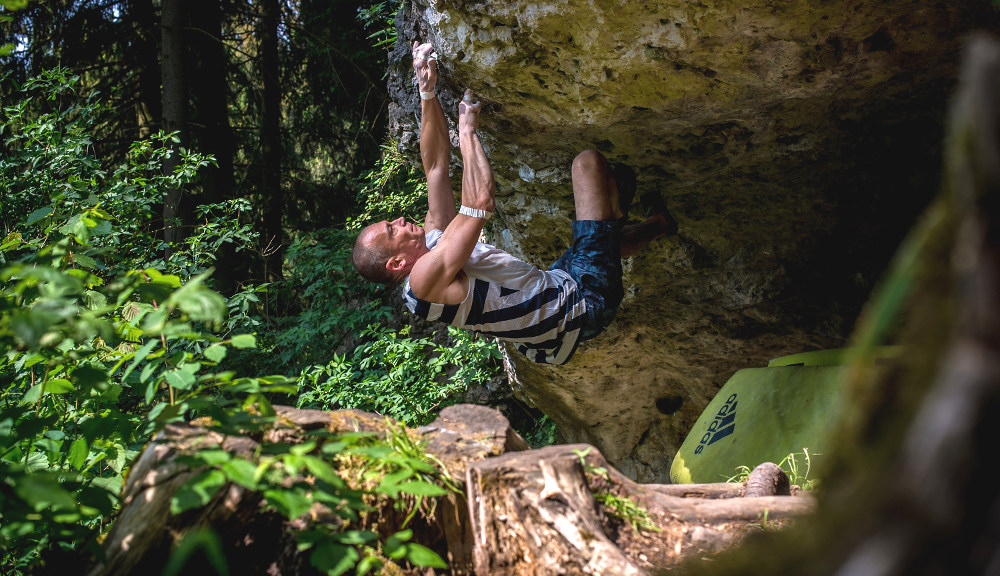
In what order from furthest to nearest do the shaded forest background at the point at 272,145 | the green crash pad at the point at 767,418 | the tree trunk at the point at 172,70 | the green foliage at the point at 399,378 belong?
the tree trunk at the point at 172,70 < the shaded forest background at the point at 272,145 < the green foliage at the point at 399,378 < the green crash pad at the point at 767,418

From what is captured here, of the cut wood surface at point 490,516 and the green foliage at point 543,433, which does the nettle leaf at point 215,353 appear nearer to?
the cut wood surface at point 490,516

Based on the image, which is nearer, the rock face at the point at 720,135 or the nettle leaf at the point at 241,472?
the nettle leaf at the point at 241,472

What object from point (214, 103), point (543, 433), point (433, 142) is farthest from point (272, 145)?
point (433, 142)

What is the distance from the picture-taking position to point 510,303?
3029mm

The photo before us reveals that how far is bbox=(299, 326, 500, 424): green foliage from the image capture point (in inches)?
177

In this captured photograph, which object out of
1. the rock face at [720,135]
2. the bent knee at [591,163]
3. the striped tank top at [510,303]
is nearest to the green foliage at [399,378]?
the rock face at [720,135]

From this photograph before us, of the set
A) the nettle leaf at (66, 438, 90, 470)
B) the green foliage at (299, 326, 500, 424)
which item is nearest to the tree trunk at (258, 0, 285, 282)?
the green foliage at (299, 326, 500, 424)

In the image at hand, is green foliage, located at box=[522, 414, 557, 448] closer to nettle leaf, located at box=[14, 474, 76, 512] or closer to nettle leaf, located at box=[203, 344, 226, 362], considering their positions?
nettle leaf, located at box=[203, 344, 226, 362]

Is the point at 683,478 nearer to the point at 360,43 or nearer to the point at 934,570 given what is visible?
the point at 934,570

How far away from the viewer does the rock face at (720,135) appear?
2559 mm

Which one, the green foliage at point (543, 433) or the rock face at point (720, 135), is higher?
the rock face at point (720, 135)

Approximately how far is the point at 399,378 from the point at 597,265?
205cm

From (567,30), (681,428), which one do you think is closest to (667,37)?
(567,30)

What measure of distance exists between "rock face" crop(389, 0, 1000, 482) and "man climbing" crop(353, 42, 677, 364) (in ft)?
0.66
